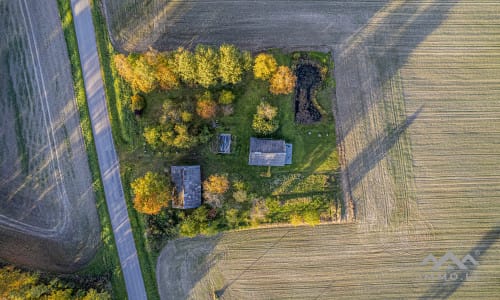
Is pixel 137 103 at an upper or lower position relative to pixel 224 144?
upper

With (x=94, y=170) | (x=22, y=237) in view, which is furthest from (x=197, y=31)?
(x=22, y=237)

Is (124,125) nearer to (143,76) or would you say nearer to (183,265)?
(143,76)

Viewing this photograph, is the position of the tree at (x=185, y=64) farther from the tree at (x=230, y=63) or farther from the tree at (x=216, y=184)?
the tree at (x=216, y=184)

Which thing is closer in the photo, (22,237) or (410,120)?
(22,237)

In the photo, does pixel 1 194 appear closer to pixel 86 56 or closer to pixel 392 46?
pixel 86 56

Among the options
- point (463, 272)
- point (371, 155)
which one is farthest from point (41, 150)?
point (463, 272)

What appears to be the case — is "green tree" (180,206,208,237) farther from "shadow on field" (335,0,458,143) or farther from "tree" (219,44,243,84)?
"shadow on field" (335,0,458,143)

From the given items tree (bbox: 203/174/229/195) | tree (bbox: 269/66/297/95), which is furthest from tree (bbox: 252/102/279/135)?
tree (bbox: 203/174/229/195)
